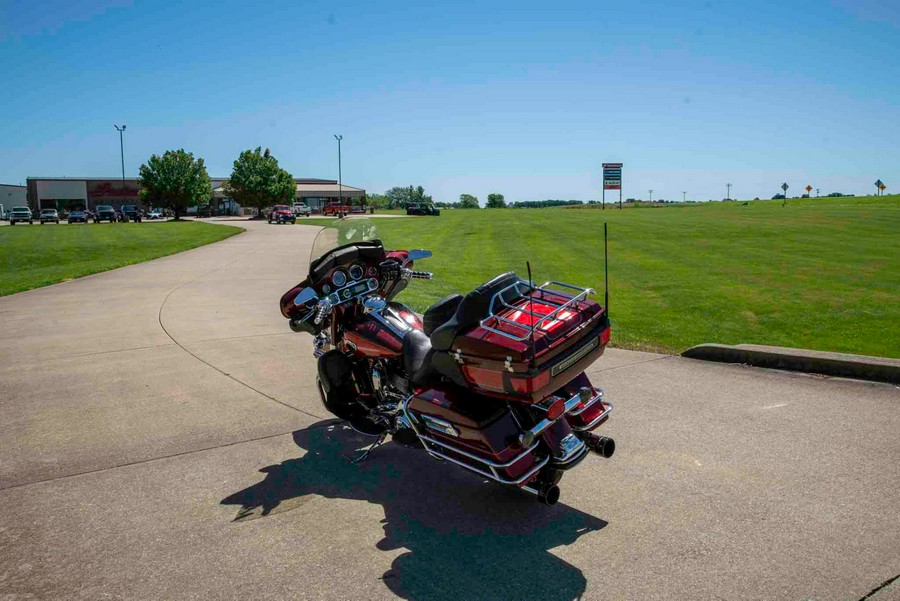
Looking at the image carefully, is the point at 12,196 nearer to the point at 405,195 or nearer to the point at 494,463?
the point at 405,195

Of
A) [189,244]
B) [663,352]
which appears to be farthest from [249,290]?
[189,244]

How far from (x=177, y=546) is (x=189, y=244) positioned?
84.2 ft

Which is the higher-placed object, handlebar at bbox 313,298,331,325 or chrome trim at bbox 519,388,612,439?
handlebar at bbox 313,298,331,325

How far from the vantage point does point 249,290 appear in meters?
13.0

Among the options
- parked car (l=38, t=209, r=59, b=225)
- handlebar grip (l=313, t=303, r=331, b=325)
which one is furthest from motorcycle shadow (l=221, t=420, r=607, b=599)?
parked car (l=38, t=209, r=59, b=225)

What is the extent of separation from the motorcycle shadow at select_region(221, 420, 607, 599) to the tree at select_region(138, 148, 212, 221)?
7249 centimetres

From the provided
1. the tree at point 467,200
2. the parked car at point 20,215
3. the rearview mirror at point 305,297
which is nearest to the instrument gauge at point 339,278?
the rearview mirror at point 305,297

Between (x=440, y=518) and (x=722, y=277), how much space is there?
11710 mm

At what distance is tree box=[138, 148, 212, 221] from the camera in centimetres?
7156

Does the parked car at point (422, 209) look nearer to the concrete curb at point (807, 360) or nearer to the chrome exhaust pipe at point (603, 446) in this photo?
the concrete curb at point (807, 360)

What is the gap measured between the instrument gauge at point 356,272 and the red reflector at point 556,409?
2054 millimetres

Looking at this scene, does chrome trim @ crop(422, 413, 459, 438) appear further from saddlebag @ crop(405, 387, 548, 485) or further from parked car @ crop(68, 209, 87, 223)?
parked car @ crop(68, 209, 87, 223)

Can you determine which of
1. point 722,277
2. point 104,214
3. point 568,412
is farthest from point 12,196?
point 568,412

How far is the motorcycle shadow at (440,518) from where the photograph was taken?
320cm
